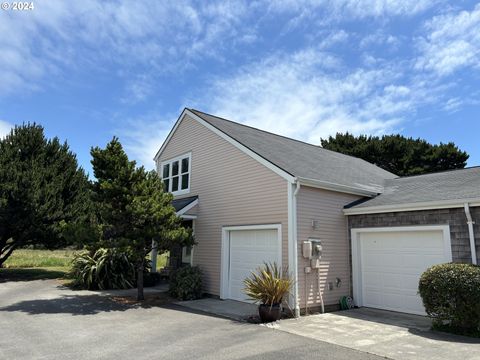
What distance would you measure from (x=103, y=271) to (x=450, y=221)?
11.8 meters

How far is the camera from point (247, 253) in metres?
11.2

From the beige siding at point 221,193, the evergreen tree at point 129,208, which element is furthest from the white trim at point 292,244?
the evergreen tree at point 129,208

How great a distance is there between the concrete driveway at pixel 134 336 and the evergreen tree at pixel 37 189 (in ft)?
20.1

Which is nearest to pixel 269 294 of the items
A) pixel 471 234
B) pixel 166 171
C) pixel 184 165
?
pixel 471 234

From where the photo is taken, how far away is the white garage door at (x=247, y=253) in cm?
1041

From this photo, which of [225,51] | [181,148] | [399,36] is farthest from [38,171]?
[399,36]

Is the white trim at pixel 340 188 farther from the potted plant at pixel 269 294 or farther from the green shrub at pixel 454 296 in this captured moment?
the green shrub at pixel 454 296

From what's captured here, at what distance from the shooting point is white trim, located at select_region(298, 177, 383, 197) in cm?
1000

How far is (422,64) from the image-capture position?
36.5 feet

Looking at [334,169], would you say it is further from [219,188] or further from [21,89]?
[21,89]

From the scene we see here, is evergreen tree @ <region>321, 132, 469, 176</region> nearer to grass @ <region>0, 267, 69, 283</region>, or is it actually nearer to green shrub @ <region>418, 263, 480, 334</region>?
grass @ <region>0, 267, 69, 283</region>

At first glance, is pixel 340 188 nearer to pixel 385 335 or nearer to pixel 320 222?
pixel 320 222

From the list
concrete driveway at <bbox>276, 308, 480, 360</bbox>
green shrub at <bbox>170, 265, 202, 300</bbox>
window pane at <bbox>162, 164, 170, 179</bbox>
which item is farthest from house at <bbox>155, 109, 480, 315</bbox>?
window pane at <bbox>162, 164, 170, 179</bbox>

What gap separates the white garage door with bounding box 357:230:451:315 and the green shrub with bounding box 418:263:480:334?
1.51 m
